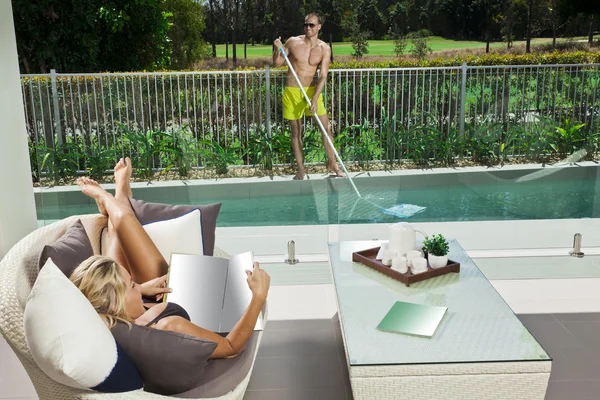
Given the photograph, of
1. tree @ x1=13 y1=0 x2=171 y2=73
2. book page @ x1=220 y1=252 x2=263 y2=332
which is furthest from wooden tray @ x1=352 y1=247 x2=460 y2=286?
tree @ x1=13 y1=0 x2=171 y2=73

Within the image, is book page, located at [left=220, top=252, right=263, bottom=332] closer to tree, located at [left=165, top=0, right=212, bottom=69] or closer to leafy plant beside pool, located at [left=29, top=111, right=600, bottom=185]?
leafy plant beside pool, located at [left=29, top=111, right=600, bottom=185]

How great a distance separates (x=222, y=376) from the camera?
2.13 metres

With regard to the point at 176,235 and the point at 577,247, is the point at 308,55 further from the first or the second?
the point at 577,247

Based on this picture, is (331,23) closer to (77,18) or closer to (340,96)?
(340,96)

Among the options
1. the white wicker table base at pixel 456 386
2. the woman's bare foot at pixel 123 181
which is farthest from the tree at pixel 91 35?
the white wicker table base at pixel 456 386

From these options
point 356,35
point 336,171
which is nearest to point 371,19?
point 356,35

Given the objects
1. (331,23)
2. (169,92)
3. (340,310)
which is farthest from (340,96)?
(340,310)

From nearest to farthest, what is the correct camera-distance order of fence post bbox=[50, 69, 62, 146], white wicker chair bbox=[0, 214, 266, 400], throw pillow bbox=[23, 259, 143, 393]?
1. throw pillow bbox=[23, 259, 143, 393]
2. white wicker chair bbox=[0, 214, 266, 400]
3. fence post bbox=[50, 69, 62, 146]

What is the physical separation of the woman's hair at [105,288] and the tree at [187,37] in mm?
2285

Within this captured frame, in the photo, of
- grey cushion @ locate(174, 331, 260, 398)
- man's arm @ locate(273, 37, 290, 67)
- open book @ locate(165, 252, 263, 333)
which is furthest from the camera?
man's arm @ locate(273, 37, 290, 67)

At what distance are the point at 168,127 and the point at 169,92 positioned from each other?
208mm

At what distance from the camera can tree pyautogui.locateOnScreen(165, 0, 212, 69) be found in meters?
3.98

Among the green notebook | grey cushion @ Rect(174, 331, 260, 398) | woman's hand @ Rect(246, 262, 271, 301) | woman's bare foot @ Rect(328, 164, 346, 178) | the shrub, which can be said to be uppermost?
woman's bare foot @ Rect(328, 164, 346, 178)

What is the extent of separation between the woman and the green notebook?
488 mm
